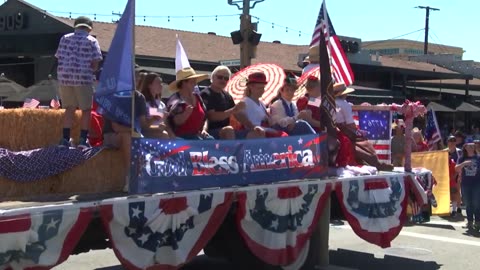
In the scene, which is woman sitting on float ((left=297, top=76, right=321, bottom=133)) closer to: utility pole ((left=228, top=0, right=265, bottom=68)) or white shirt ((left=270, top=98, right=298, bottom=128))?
white shirt ((left=270, top=98, right=298, bottom=128))

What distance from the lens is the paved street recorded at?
26.4 ft

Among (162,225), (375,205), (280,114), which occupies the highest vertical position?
(280,114)

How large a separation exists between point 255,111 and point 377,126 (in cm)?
253

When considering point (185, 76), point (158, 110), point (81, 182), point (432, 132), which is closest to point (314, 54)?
point (185, 76)

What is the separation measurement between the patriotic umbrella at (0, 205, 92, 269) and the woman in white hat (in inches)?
72.7

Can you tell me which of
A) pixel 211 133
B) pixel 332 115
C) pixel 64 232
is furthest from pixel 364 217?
pixel 64 232

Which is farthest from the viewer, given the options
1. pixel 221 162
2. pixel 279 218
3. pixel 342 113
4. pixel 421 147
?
pixel 421 147

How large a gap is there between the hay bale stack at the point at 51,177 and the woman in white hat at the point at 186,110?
101 cm

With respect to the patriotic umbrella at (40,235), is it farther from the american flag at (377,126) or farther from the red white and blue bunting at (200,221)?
the american flag at (377,126)

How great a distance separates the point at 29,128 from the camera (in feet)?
18.5

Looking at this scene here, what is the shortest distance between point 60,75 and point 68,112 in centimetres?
49

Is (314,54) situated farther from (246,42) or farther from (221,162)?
(246,42)

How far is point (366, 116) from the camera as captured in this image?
9141 mm

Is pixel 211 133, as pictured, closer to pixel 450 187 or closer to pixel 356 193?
pixel 356 193
